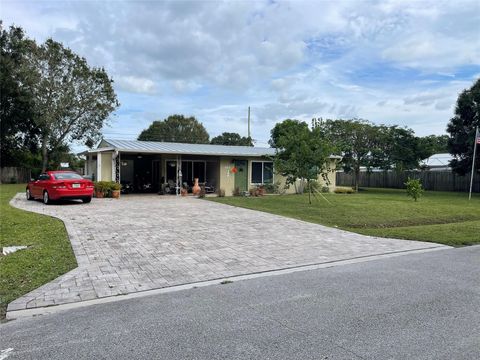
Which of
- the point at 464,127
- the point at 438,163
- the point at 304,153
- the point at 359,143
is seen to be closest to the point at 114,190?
the point at 304,153

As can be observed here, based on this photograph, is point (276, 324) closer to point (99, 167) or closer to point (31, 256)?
point (31, 256)

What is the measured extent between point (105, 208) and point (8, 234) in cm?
574

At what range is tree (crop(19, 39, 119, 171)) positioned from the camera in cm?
3334

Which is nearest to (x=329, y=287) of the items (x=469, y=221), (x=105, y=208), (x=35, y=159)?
(x=469, y=221)

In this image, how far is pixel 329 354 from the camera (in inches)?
137

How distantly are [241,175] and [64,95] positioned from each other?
19.7 metres

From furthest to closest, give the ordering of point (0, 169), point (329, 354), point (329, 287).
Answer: point (0, 169)
point (329, 287)
point (329, 354)

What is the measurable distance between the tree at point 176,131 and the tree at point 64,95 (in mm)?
20758

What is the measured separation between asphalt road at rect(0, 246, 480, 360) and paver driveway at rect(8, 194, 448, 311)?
0.76 meters

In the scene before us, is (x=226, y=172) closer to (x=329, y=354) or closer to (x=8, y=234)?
(x=8, y=234)

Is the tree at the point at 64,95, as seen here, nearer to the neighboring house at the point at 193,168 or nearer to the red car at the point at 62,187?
the neighboring house at the point at 193,168

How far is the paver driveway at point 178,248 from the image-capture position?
5809 mm

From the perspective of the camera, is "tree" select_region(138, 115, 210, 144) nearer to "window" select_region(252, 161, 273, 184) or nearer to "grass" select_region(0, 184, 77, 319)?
"window" select_region(252, 161, 273, 184)

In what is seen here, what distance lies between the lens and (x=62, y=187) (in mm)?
15922
